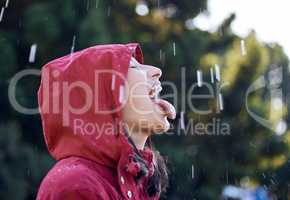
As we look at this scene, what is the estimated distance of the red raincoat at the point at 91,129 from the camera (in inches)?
69.1

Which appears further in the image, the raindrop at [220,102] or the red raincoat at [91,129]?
the raindrop at [220,102]

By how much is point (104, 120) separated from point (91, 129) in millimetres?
39

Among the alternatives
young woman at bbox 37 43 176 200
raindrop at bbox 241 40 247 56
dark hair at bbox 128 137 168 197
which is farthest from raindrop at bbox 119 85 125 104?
raindrop at bbox 241 40 247 56

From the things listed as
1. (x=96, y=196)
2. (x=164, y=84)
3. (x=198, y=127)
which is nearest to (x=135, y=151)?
(x=96, y=196)

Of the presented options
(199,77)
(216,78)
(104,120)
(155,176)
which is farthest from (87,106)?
(216,78)

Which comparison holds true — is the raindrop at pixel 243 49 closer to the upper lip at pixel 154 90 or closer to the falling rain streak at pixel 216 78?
the falling rain streak at pixel 216 78

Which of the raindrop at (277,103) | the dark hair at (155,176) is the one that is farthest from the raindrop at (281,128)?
the dark hair at (155,176)

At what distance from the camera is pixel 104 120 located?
1.81 meters

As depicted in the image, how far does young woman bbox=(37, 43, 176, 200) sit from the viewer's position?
176cm

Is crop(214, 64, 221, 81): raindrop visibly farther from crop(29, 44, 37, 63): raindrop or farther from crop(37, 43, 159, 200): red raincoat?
crop(37, 43, 159, 200): red raincoat

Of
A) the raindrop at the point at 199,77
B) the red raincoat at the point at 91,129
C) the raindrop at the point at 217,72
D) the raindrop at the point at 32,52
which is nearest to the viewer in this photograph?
the red raincoat at the point at 91,129

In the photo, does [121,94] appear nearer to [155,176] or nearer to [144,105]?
[144,105]

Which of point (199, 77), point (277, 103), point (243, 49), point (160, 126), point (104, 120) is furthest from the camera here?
point (277, 103)

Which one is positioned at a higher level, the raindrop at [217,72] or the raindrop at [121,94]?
the raindrop at [217,72]
